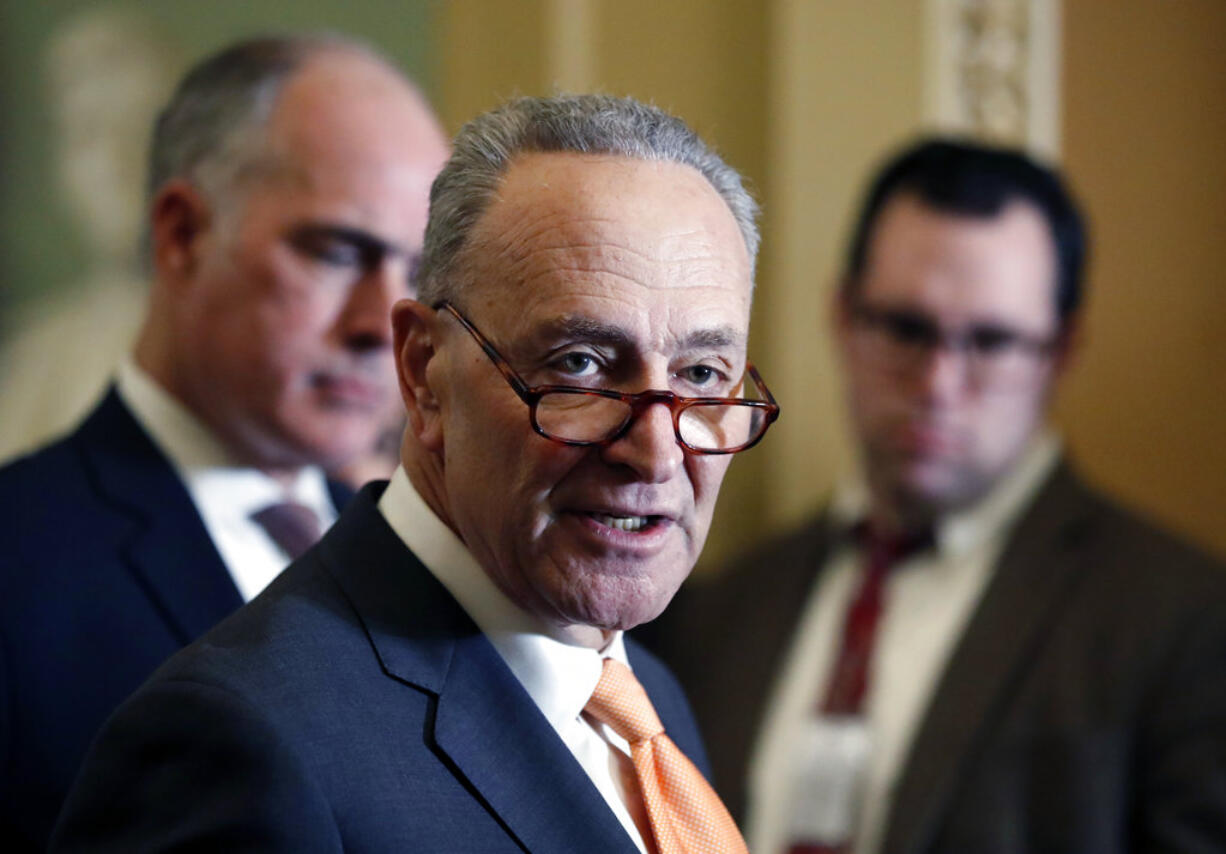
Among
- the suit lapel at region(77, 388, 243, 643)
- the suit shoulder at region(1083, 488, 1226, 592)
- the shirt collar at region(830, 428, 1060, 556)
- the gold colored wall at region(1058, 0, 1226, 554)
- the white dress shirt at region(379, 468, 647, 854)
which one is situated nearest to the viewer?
the white dress shirt at region(379, 468, 647, 854)

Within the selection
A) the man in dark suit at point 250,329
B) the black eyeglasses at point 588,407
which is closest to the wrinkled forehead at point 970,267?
the man in dark suit at point 250,329

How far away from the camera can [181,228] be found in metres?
2.09

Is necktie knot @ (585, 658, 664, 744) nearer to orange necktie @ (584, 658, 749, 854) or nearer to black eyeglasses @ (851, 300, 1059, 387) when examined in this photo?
orange necktie @ (584, 658, 749, 854)

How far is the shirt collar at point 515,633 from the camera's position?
4.41 feet

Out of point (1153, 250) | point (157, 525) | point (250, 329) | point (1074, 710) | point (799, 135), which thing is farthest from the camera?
point (799, 135)

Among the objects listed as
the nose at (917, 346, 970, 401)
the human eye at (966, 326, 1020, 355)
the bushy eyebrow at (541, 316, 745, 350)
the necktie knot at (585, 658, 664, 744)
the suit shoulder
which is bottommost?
the suit shoulder

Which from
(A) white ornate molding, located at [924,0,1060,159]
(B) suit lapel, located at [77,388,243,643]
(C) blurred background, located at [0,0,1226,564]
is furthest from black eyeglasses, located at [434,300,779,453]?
(A) white ornate molding, located at [924,0,1060,159]

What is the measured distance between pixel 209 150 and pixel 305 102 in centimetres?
15

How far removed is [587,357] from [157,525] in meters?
0.84

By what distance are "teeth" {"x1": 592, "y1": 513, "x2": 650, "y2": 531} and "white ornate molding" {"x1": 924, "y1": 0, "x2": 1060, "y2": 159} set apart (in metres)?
2.75

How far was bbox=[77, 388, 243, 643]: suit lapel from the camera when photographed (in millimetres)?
1811

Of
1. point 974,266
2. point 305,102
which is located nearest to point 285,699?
point 305,102

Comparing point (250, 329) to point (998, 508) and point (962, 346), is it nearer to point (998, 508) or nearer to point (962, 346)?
point (962, 346)

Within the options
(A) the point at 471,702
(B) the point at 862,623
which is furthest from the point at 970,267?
(A) the point at 471,702
